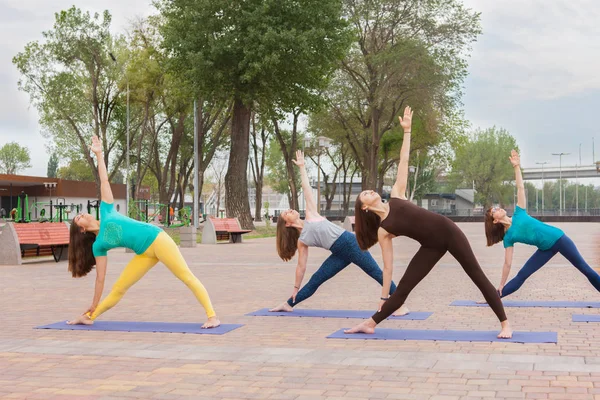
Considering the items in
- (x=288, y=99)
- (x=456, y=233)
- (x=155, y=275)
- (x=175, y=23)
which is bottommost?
(x=155, y=275)

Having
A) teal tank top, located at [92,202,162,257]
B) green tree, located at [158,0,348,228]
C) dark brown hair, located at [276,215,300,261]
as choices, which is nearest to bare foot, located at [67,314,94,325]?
teal tank top, located at [92,202,162,257]

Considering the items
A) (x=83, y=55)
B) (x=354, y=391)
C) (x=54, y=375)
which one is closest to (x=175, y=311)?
(x=54, y=375)

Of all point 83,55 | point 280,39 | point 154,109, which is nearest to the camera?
point 280,39

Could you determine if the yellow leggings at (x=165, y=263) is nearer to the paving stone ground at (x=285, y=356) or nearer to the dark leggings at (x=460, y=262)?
→ the paving stone ground at (x=285, y=356)

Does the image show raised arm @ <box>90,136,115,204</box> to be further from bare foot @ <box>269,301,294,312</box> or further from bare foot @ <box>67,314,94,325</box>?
bare foot @ <box>269,301,294,312</box>

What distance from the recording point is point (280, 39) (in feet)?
105

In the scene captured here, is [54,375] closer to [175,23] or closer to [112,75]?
[175,23]

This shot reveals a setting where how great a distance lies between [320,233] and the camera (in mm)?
8992

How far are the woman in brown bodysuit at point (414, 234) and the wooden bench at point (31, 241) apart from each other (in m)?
12.4

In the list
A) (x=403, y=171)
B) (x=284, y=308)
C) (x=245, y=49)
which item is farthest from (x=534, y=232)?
(x=245, y=49)

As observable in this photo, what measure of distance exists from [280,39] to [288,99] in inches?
162

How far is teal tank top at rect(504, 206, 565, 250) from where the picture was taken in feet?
30.2

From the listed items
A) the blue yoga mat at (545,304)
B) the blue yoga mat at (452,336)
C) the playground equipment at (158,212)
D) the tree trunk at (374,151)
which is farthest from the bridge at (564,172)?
the blue yoga mat at (452,336)

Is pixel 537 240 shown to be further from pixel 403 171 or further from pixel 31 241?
pixel 31 241
